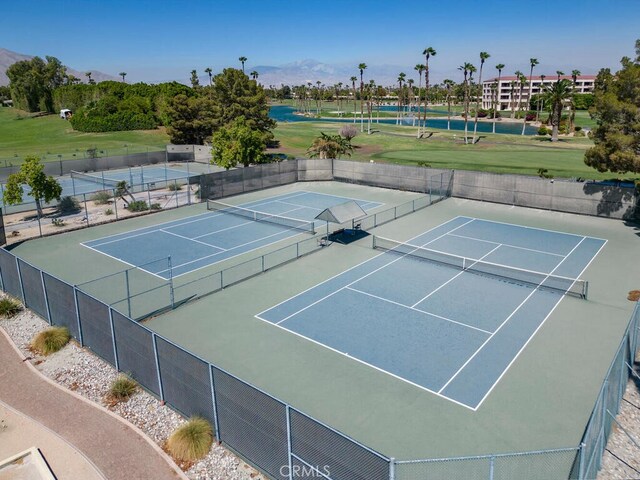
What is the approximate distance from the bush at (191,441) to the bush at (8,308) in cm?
1122

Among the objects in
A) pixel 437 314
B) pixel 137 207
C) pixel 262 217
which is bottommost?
pixel 437 314

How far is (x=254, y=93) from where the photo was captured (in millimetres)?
66188

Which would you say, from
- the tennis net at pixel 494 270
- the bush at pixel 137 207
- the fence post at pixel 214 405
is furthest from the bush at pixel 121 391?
the bush at pixel 137 207

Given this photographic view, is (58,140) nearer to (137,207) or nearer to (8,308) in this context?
(137,207)

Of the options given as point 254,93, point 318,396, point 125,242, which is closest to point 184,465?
point 318,396

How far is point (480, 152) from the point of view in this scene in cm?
6700

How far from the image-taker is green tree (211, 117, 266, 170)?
4519 cm

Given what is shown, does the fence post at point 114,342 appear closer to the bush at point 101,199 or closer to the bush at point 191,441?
the bush at point 191,441

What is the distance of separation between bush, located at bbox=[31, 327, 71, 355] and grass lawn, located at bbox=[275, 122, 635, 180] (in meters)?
43.5

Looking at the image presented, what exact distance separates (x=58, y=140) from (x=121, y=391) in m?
79.3
